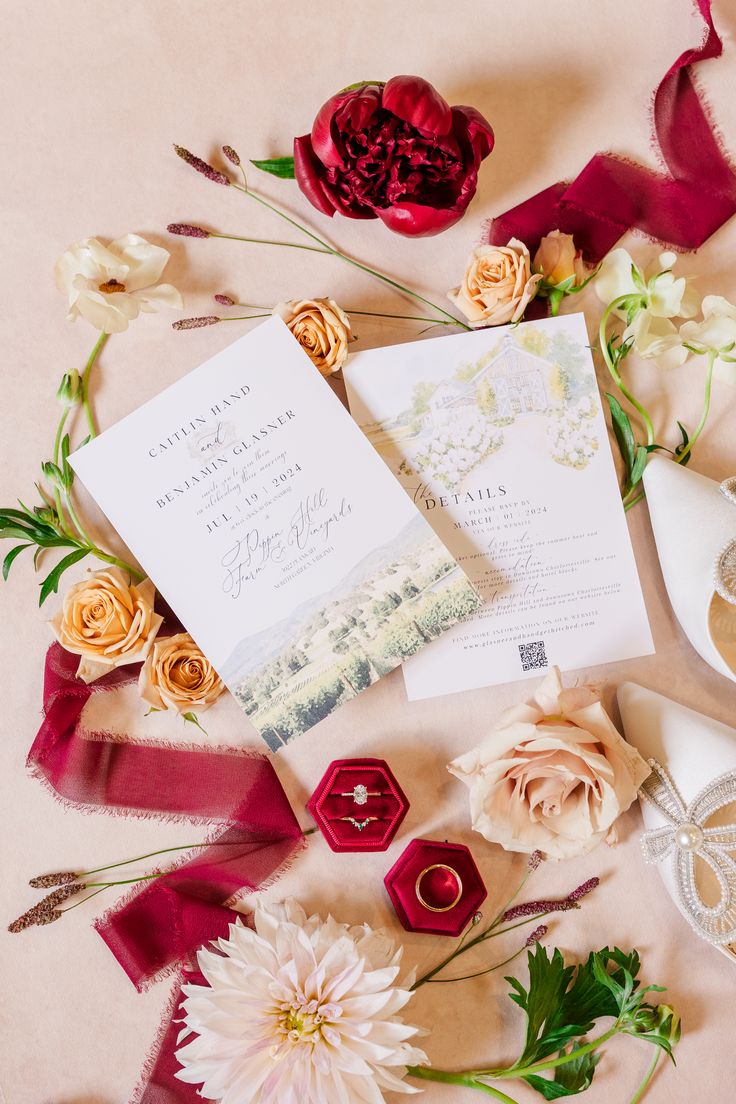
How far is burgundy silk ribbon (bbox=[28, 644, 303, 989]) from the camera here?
818 millimetres

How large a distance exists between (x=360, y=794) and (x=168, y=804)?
21 cm

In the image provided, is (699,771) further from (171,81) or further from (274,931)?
(171,81)

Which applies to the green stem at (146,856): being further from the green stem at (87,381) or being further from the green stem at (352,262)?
the green stem at (352,262)

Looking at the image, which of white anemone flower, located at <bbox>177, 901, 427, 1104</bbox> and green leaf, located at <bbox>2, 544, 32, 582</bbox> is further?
green leaf, located at <bbox>2, 544, 32, 582</bbox>

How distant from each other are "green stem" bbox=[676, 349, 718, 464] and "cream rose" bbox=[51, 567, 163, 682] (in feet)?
1.99

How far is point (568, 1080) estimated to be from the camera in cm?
79

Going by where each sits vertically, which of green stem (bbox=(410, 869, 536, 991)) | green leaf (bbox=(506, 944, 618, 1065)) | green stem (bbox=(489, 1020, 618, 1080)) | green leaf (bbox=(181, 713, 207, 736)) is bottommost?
green stem (bbox=(489, 1020, 618, 1080))

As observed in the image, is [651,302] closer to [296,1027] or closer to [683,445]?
[683,445]

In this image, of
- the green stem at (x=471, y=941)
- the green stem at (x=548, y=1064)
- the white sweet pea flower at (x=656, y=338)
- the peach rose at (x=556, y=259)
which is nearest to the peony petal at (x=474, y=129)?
the peach rose at (x=556, y=259)

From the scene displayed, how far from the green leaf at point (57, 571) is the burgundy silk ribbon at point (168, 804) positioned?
0.06 meters

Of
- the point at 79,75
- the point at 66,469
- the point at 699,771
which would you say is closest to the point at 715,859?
the point at 699,771

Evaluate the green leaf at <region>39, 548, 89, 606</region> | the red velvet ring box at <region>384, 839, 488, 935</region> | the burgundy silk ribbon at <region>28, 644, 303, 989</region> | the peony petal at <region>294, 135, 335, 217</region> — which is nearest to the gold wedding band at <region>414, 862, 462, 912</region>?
the red velvet ring box at <region>384, 839, 488, 935</region>

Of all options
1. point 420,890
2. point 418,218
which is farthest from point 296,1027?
point 418,218

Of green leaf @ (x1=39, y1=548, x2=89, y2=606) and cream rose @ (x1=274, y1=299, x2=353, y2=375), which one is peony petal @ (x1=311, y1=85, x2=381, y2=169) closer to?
cream rose @ (x1=274, y1=299, x2=353, y2=375)
